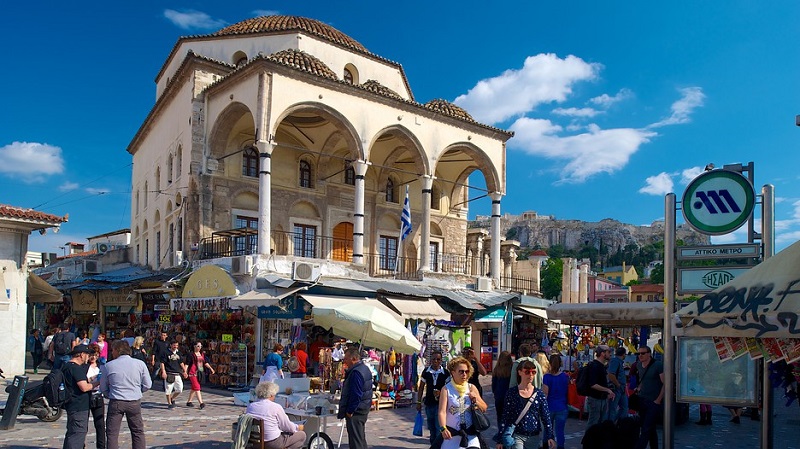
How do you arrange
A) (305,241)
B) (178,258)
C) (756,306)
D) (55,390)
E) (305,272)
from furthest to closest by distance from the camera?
1. (305,241)
2. (178,258)
3. (305,272)
4. (55,390)
5. (756,306)

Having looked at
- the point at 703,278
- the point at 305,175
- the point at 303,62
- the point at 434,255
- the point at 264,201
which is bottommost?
the point at 703,278

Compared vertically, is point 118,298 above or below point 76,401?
above

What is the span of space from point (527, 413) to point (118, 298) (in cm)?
1898

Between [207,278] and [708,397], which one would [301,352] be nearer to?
[207,278]

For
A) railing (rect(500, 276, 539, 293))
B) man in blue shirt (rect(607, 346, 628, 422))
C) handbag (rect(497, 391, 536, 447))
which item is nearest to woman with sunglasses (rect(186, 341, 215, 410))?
man in blue shirt (rect(607, 346, 628, 422))

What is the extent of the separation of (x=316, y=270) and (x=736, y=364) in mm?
11711

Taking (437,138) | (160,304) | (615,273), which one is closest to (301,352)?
(160,304)

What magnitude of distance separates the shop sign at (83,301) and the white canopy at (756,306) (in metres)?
22.2

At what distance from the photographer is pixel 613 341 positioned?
18.8m

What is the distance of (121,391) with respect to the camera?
7.13 meters

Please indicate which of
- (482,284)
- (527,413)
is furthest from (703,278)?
(482,284)

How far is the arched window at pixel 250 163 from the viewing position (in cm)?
2137

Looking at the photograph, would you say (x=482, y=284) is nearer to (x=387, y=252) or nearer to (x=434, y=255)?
(x=387, y=252)

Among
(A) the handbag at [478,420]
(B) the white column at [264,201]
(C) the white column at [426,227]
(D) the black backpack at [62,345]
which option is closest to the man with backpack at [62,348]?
(D) the black backpack at [62,345]
